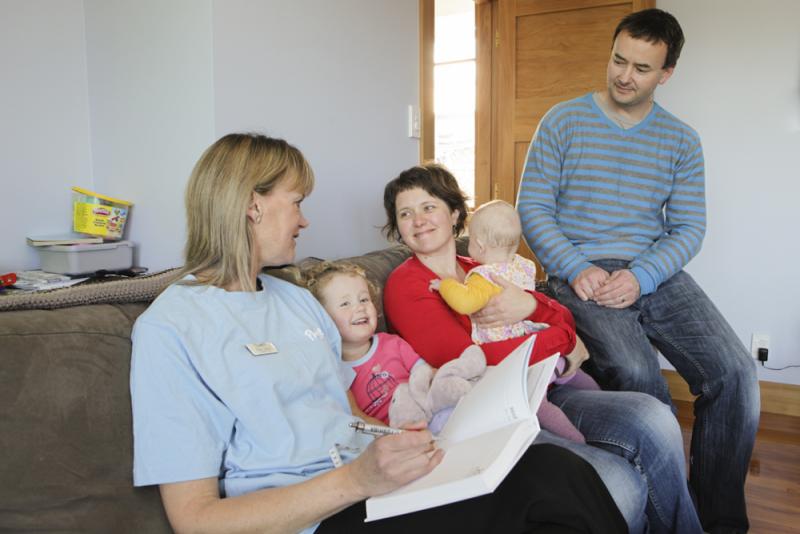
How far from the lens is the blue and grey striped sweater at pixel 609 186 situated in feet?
6.64

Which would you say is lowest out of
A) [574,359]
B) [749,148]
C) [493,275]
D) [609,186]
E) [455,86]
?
[574,359]

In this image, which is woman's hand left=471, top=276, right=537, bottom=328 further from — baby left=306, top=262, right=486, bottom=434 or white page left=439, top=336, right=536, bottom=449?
white page left=439, top=336, right=536, bottom=449

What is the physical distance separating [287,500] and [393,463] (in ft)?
0.59

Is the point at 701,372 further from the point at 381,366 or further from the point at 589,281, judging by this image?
the point at 381,366

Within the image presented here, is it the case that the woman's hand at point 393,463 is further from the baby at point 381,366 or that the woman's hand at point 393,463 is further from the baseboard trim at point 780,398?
the baseboard trim at point 780,398

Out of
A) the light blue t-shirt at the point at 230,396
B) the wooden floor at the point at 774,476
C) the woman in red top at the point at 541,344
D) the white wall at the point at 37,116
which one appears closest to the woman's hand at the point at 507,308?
the woman in red top at the point at 541,344

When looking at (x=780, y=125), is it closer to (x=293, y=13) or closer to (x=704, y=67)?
(x=704, y=67)

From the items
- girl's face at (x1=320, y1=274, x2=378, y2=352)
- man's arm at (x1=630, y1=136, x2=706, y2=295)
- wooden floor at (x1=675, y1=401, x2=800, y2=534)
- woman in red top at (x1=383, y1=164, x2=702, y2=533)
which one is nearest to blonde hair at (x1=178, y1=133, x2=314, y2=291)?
girl's face at (x1=320, y1=274, x2=378, y2=352)

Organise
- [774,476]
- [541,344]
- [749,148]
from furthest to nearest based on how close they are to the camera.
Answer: [749,148]
[774,476]
[541,344]

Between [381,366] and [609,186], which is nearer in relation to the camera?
[381,366]

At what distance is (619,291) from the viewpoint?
1878 mm

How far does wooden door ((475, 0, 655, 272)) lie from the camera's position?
11.6ft

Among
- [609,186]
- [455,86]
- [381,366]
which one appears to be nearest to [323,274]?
[381,366]

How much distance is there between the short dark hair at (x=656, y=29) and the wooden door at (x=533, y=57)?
5.11 ft
